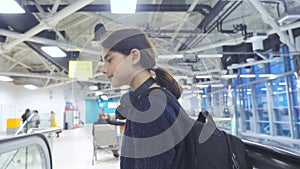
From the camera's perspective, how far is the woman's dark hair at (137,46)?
0.85 meters

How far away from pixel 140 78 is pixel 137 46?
11 centimetres

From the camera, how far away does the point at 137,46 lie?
0.85m

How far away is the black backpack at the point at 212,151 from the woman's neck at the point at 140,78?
0.12 meters

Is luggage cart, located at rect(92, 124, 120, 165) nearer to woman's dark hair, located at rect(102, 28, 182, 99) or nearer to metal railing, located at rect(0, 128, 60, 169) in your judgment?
metal railing, located at rect(0, 128, 60, 169)

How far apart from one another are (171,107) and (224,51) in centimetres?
817

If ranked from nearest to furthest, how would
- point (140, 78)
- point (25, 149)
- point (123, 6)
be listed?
point (140, 78) < point (25, 149) < point (123, 6)

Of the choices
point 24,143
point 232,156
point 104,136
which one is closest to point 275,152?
point 232,156

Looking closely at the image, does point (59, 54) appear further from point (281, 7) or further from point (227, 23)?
point (281, 7)

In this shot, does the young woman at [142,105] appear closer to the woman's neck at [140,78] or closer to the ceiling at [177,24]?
the woman's neck at [140,78]

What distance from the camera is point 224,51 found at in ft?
27.8

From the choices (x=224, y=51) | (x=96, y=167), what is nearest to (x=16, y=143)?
(x=96, y=167)

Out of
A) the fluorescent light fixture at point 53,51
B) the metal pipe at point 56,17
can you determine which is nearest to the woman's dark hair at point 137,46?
the metal pipe at point 56,17

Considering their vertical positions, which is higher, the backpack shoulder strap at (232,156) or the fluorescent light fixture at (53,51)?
the fluorescent light fixture at (53,51)

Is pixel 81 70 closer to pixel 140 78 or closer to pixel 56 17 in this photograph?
pixel 56 17
